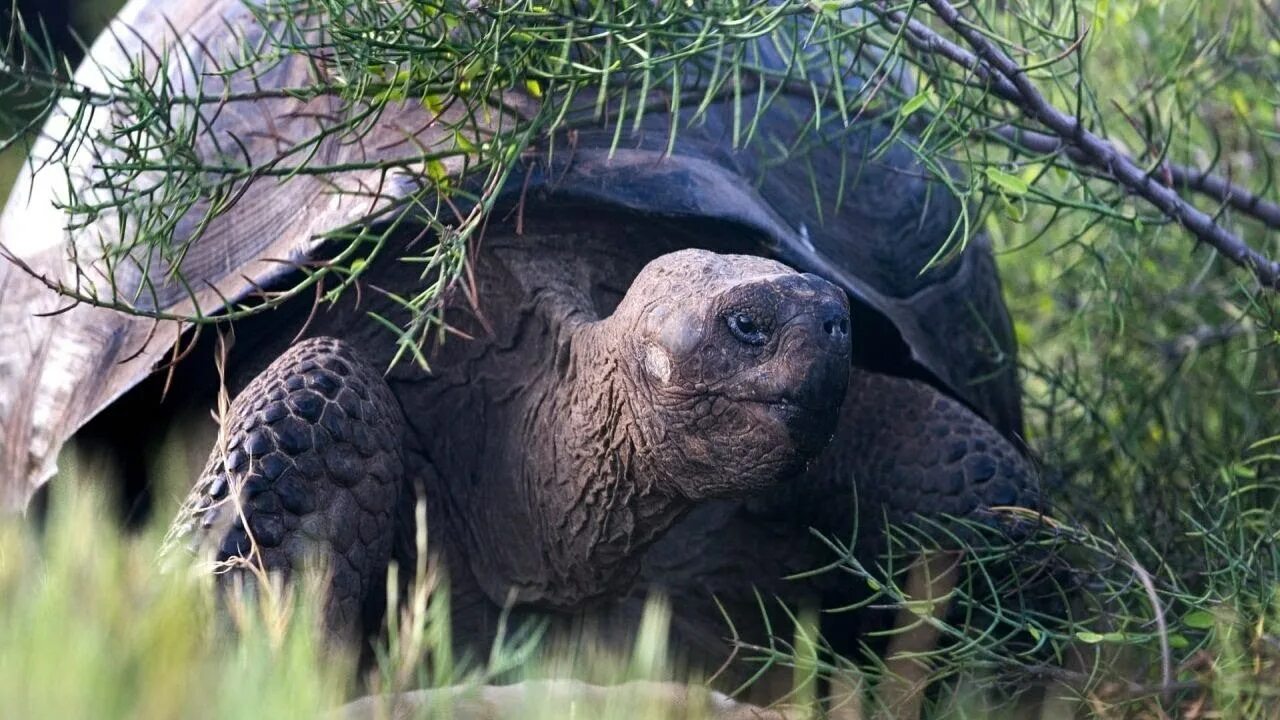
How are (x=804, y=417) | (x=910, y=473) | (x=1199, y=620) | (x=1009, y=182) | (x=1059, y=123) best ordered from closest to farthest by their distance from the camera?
(x=804, y=417) < (x=1199, y=620) < (x=1009, y=182) < (x=1059, y=123) < (x=910, y=473)

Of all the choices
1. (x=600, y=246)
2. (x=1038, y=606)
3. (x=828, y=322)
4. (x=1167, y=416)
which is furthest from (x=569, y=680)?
(x=1167, y=416)

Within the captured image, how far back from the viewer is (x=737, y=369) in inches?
83.0

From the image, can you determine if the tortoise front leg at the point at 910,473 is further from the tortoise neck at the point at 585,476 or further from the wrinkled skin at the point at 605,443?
the tortoise neck at the point at 585,476

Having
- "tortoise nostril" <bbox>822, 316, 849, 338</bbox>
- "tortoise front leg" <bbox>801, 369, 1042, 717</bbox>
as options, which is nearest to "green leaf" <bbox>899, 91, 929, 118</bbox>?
"tortoise nostril" <bbox>822, 316, 849, 338</bbox>

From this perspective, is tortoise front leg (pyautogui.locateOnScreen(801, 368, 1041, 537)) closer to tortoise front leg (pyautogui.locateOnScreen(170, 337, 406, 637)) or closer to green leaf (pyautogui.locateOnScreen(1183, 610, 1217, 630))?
green leaf (pyautogui.locateOnScreen(1183, 610, 1217, 630))

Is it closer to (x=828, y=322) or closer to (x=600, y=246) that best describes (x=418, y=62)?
(x=600, y=246)

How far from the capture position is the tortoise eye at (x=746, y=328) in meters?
2.09

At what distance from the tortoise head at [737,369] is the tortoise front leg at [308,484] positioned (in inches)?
20.6

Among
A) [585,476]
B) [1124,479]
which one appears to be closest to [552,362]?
[585,476]

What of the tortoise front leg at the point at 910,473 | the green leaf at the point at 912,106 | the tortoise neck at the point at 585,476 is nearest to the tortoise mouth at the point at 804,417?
the tortoise neck at the point at 585,476

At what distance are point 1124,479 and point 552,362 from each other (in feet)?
5.52

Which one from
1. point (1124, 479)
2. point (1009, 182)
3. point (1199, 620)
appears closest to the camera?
point (1199, 620)

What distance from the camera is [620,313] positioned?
93.5 inches

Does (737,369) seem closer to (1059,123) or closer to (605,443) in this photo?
(605,443)
